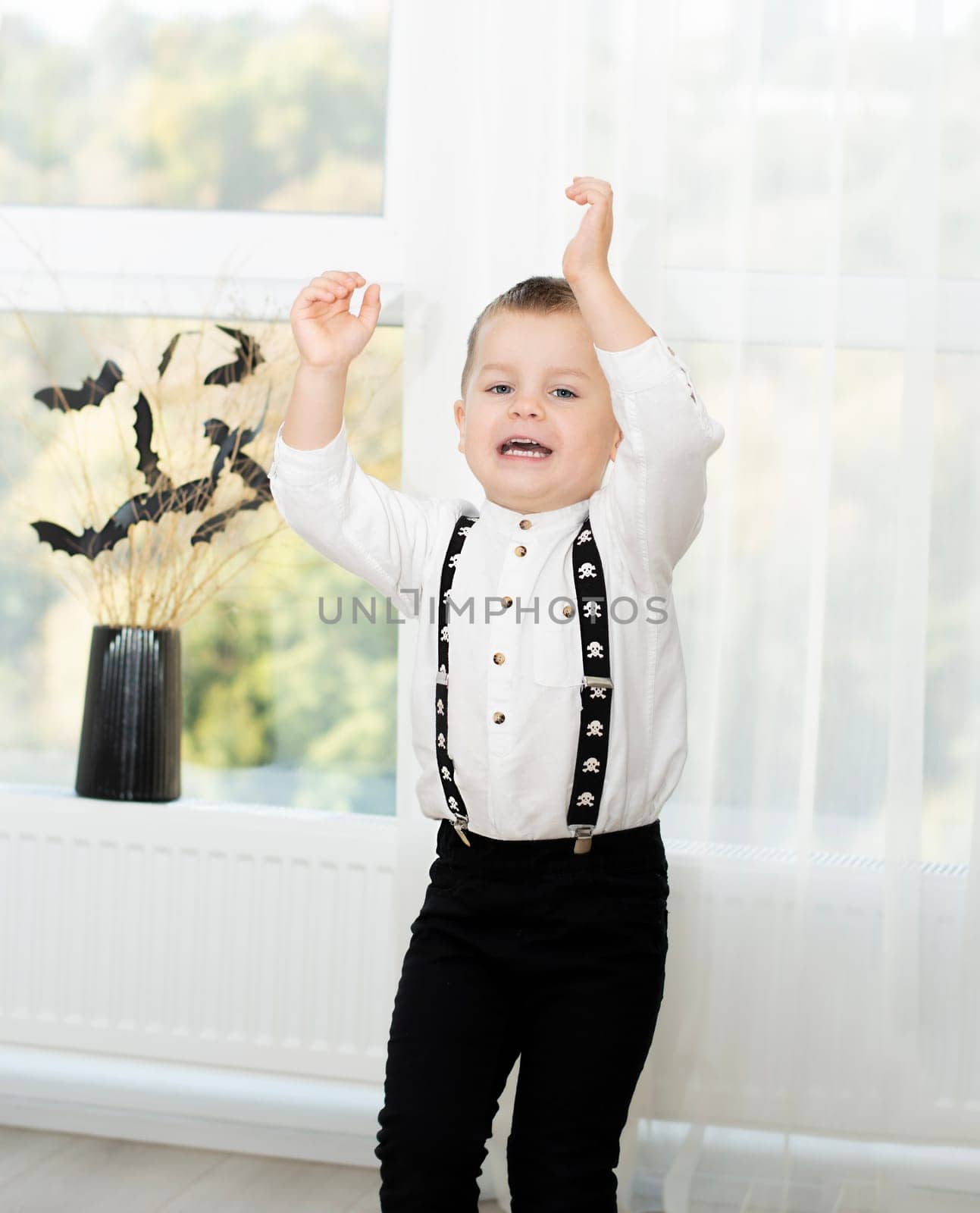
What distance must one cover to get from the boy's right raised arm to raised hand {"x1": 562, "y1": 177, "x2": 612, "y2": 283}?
190 mm

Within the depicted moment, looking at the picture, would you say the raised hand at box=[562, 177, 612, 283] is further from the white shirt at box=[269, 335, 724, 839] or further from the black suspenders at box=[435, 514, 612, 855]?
the black suspenders at box=[435, 514, 612, 855]

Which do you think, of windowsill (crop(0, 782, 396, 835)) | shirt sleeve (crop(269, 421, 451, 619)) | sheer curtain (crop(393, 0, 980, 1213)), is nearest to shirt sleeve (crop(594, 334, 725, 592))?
shirt sleeve (crop(269, 421, 451, 619))

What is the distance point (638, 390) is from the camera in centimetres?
111

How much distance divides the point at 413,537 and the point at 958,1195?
3.66 feet

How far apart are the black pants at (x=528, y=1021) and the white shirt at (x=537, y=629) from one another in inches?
1.9

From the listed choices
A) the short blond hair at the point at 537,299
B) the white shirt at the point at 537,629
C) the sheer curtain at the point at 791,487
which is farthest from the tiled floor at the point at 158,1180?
the short blond hair at the point at 537,299

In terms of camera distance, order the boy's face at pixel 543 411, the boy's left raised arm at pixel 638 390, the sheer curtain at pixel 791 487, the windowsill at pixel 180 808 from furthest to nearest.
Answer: the windowsill at pixel 180 808
the sheer curtain at pixel 791 487
the boy's face at pixel 543 411
the boy's left raised arm at pixel 638 390

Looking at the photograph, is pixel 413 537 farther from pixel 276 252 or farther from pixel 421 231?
pixel 276 252

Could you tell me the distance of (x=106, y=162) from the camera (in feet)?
6.70

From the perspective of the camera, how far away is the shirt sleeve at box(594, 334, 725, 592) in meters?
1.11

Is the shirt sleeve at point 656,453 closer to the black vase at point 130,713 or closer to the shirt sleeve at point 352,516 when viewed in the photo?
the shirt sleeve at point 352,516

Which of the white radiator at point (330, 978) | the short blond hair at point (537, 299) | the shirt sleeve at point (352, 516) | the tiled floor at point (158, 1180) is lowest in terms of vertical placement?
the tiled floor at point (158, 1180)

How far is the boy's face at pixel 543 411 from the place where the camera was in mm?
1213

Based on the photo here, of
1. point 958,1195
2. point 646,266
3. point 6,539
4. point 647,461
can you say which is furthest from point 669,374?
point 6,539
